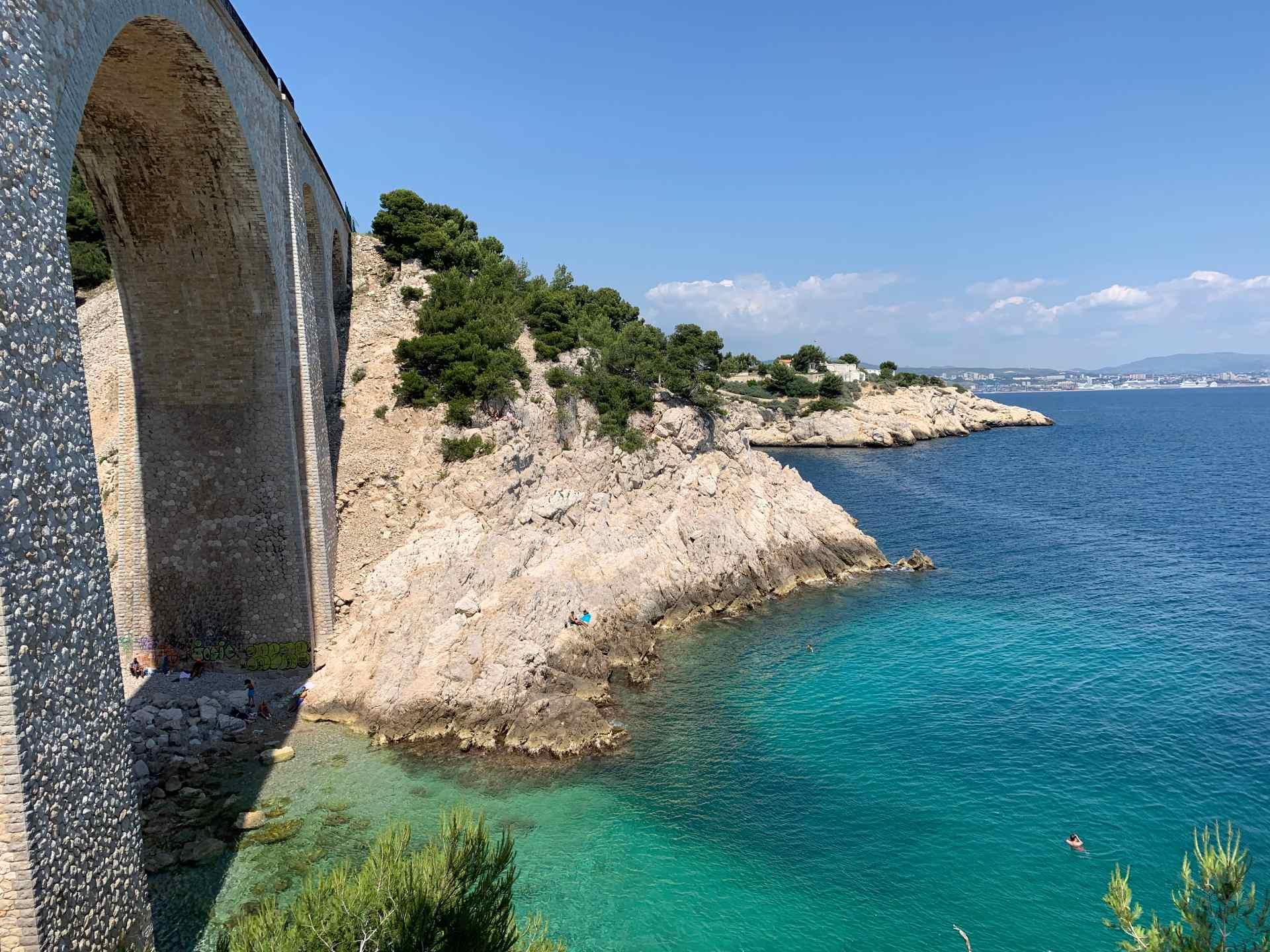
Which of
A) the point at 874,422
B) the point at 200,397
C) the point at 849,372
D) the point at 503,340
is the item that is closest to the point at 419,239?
the point at 503,340

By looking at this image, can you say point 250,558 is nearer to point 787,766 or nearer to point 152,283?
point 152,283

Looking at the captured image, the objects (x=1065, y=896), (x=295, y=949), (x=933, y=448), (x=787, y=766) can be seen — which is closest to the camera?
(x=295, y=949)

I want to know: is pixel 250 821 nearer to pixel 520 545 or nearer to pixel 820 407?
pixel 520 545

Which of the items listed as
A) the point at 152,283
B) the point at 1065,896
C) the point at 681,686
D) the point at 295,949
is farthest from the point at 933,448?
the point at 295,949

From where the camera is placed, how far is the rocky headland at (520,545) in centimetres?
1941

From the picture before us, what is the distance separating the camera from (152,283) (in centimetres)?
1791

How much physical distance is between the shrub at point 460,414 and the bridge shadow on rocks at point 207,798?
392 inches

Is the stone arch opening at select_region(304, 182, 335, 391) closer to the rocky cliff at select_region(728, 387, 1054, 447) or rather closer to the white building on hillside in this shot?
the rocky cliff at select_region(728, 387, 1054, 447)

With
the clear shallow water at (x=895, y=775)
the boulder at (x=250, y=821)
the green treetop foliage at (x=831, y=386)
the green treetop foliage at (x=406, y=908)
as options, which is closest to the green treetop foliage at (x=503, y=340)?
the clear shallow water at (x=895, y=775)

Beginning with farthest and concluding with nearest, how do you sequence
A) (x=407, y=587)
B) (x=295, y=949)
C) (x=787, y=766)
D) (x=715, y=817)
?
(x=407, y=587)
(x=787, y=766)
(x=715, y=817)
(x=295, y=949)

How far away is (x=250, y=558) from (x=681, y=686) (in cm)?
1312

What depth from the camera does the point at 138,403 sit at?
18.9m

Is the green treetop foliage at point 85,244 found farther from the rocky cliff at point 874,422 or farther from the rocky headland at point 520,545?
the rocky cliff at point 874,422

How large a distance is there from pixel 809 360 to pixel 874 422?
665 inches
